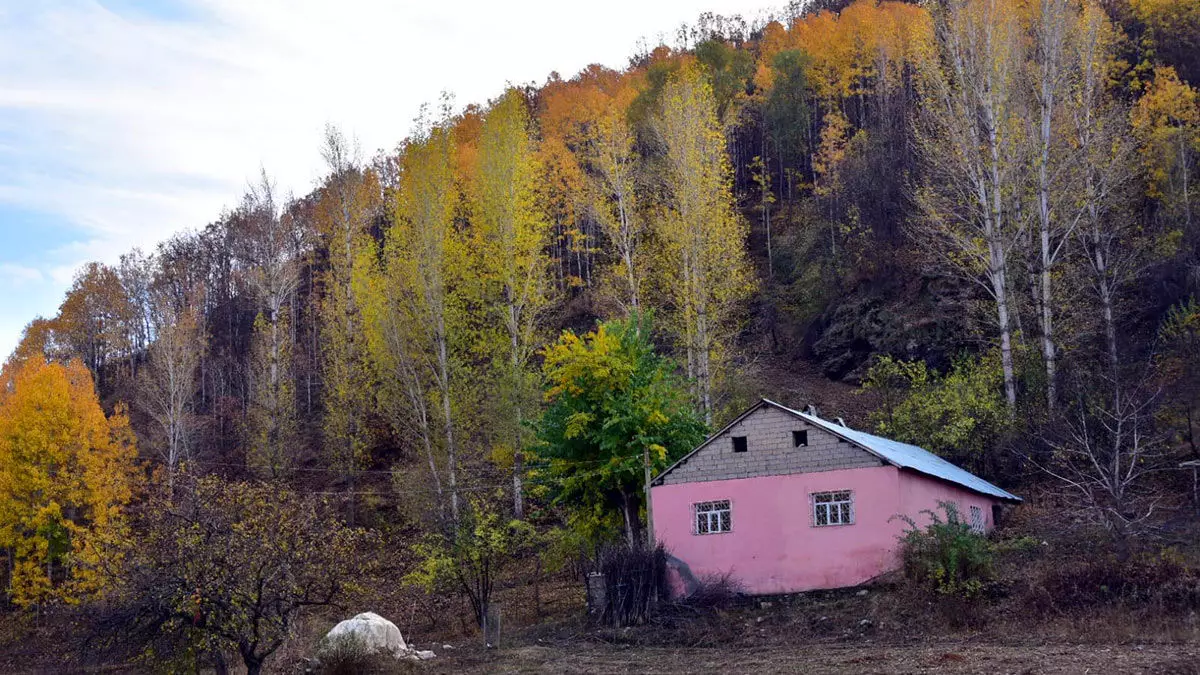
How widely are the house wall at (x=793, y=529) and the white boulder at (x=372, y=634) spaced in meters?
7.49

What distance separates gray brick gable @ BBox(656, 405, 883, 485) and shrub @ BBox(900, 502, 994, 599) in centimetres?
302

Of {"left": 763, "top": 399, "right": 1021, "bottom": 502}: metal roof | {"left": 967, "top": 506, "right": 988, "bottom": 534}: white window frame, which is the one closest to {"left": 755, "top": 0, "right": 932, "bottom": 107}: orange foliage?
{"left": 763, "top": 399, "right": 1021, "bottom": 502}: metal roof

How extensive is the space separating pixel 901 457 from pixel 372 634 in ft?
43.7

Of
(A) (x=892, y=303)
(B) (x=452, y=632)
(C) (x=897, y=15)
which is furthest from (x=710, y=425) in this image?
(C) (x=897, y=15)

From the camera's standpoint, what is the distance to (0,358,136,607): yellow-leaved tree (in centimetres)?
3725

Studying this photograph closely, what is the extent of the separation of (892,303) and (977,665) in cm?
2813

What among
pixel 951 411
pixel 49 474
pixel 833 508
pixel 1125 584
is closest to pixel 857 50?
pixel 951 411

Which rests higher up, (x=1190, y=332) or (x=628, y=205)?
(x=628, y=205)

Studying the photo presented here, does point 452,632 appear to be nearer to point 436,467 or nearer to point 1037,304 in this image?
point 436,467

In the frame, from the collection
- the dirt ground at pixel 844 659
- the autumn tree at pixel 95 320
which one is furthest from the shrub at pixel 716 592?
the autumn tree at pixel 95 320

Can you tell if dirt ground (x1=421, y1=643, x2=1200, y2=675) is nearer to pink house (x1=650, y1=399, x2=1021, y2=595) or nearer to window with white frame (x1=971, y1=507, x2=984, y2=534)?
pink house (x1=650, y1=399, x2=1021, y2=595)

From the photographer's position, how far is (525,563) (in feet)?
114

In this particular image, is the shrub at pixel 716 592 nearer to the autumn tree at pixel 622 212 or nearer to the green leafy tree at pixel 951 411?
the green leafy tree at pixel 951 411

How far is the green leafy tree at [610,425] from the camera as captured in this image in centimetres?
2773
